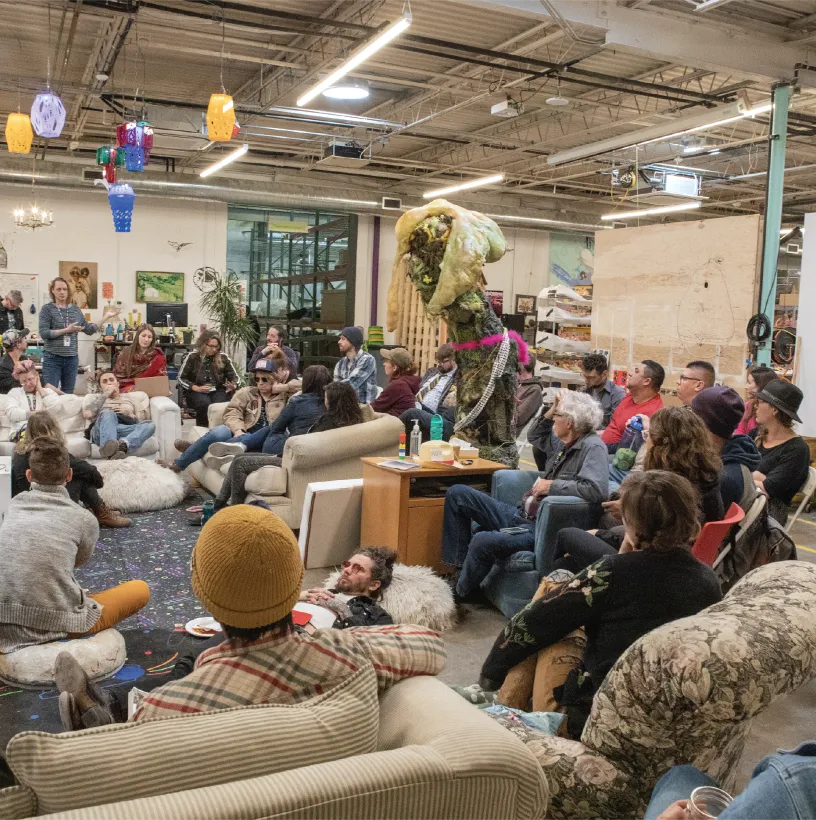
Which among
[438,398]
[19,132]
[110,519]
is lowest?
[110,519]

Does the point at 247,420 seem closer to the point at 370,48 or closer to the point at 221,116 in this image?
the point at 221,116

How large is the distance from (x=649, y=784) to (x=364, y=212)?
15936 millimetres

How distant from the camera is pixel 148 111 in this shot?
10578mm

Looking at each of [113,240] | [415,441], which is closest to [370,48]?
[415,441]

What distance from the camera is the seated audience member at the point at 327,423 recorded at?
5.80 m

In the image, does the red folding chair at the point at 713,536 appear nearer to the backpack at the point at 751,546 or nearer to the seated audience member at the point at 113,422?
the backpack at the point at 751,546

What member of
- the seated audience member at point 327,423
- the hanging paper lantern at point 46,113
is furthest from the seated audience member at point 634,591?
the hanging paper lantern at point 46,113

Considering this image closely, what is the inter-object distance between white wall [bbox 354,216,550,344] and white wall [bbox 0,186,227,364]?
119 inches

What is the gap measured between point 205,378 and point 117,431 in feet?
5.25

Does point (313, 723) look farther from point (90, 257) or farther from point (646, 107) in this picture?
point (90, 257)

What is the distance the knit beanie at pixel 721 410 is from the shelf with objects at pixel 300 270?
1234 centimetres

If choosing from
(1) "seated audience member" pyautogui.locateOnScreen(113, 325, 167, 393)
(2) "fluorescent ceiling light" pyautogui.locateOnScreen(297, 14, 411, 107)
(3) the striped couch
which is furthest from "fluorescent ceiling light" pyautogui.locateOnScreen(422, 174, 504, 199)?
(3) the striped couch

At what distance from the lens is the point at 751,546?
3818 millimetres

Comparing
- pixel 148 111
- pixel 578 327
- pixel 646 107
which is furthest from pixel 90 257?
pixel 646 107
